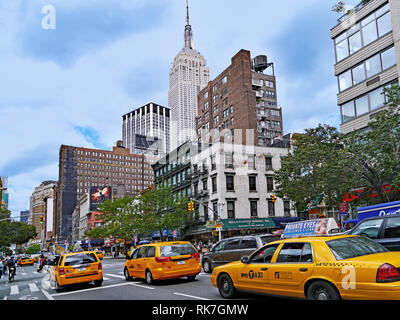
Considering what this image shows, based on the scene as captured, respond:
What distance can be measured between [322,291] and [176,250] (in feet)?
26.2

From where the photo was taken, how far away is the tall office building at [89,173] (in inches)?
6171

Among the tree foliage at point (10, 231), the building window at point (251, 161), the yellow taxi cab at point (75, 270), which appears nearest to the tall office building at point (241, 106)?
the building window at point (251, 161)

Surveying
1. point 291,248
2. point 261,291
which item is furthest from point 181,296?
point 291,248

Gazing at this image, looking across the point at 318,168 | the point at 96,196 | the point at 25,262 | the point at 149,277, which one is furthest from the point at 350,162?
the point at 96,196

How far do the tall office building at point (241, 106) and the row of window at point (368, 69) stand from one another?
2552 cm

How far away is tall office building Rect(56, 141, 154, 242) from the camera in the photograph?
157m

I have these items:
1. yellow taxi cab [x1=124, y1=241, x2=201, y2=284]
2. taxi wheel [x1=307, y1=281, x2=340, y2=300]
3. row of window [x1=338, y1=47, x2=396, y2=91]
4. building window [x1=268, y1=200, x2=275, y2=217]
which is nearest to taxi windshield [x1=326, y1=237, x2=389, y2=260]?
taxi wheel [x1=307, y1=281, x2=340, y2=300]

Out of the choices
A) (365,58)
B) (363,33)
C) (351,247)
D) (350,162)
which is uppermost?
(363,33)

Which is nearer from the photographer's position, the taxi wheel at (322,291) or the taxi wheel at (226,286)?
the taxi wheel at (322,291)

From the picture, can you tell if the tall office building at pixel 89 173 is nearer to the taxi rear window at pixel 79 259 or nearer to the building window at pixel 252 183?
the building window at pixel 252 183

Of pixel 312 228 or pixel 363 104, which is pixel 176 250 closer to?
pixel 312 228

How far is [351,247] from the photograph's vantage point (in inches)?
294

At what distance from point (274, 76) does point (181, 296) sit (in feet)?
259

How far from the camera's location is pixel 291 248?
8.25 meters
